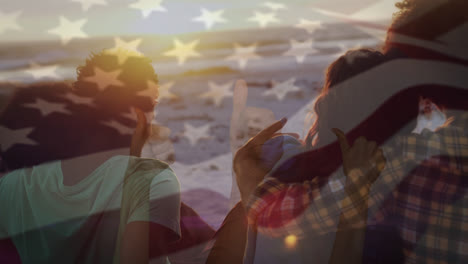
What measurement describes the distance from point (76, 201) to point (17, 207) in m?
0.23

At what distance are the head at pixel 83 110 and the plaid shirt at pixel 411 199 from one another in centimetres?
62

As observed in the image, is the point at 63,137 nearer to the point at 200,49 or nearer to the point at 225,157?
the point at 225,157

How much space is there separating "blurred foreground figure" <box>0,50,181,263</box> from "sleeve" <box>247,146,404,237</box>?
0.97ft

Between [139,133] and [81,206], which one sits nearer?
[81,206]

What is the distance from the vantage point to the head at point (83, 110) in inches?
53.6

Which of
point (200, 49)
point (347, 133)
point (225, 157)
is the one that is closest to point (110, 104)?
point (347, 133)

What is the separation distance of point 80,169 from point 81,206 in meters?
0.12

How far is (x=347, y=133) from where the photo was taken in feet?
4.16

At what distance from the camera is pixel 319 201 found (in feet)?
4.00

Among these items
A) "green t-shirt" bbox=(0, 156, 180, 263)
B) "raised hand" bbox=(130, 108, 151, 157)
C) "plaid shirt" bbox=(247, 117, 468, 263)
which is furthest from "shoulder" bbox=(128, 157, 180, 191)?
"plaid shirt" bbox=(247, 117, 468, 263)

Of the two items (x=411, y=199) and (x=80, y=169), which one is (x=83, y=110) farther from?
(x=411, y=199)

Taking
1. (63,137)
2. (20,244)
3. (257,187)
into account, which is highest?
(63,137)

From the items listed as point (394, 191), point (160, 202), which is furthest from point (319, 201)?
point (160, 202)

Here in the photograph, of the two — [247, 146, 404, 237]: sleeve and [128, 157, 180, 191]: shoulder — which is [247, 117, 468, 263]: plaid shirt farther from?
[128, 157, 180, 191]: shoulder
